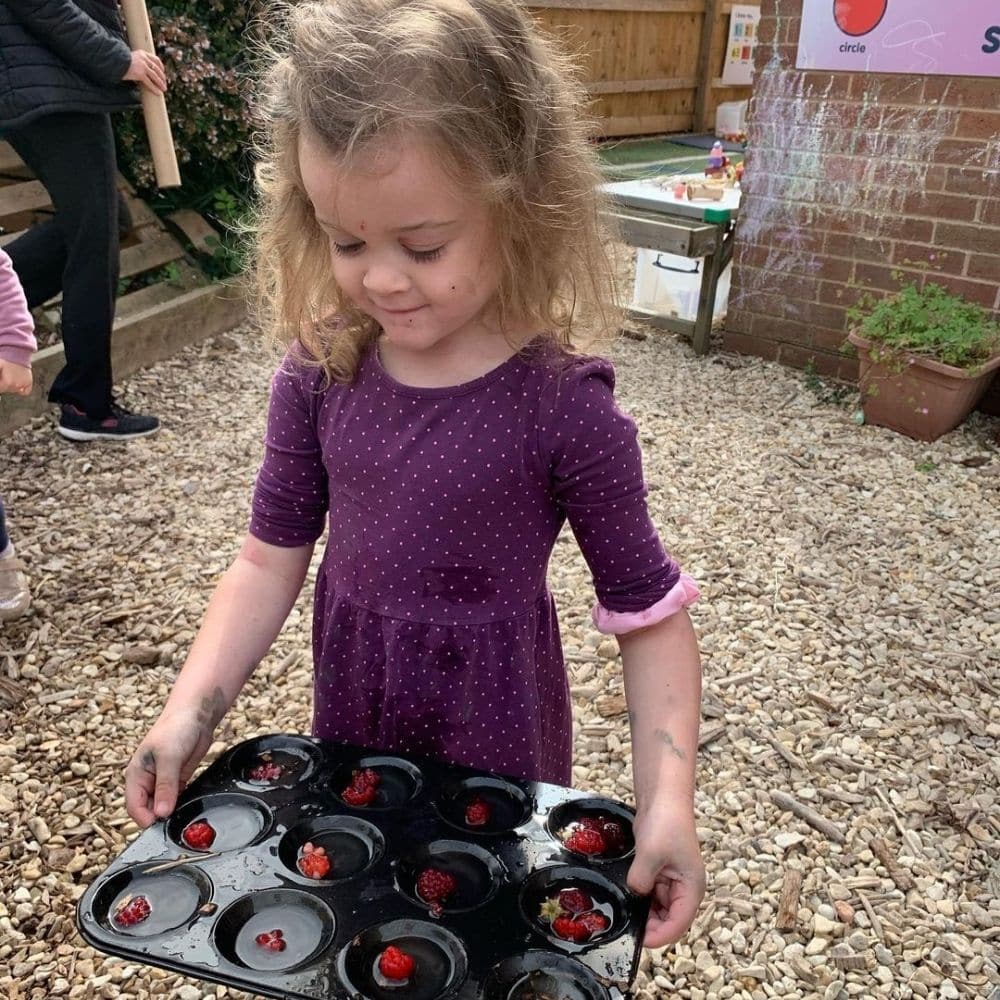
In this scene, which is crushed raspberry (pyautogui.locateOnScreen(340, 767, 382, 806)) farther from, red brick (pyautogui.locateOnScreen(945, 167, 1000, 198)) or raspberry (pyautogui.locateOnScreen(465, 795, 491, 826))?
red brick (pyautogui.locateOnScreen(945, 167, 1000, 198))

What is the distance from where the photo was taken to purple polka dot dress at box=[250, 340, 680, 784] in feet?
3.78

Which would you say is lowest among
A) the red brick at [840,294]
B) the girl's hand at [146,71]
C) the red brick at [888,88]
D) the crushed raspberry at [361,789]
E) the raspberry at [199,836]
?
the red brick at [840,294]

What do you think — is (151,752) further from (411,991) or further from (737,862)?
(737,862)

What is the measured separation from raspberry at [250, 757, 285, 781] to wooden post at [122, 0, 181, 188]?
10.8ft

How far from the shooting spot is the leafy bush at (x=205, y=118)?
489 centimetres

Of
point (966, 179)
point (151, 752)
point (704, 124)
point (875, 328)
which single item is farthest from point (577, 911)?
point (704, 124)

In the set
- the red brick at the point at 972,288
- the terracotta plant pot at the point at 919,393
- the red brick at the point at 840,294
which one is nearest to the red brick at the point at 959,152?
the red brick at the point at 972,288

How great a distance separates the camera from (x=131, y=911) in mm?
1007

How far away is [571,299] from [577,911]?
2.44 feet

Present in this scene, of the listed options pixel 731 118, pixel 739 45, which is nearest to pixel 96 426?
pixel 731 118

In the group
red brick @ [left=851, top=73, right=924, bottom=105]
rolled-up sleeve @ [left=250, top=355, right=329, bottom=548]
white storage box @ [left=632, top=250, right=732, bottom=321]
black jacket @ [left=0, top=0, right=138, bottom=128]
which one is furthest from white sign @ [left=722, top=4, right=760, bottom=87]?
rolled-up sleeve @ [left=250, top=355, right=329, bottom=548]

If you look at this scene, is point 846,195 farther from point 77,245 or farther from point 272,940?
point 272,940

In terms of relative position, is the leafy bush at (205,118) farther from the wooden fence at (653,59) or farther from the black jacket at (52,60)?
the wooden fence at (653,59)

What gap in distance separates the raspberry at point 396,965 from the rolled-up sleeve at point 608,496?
16.5 inches
